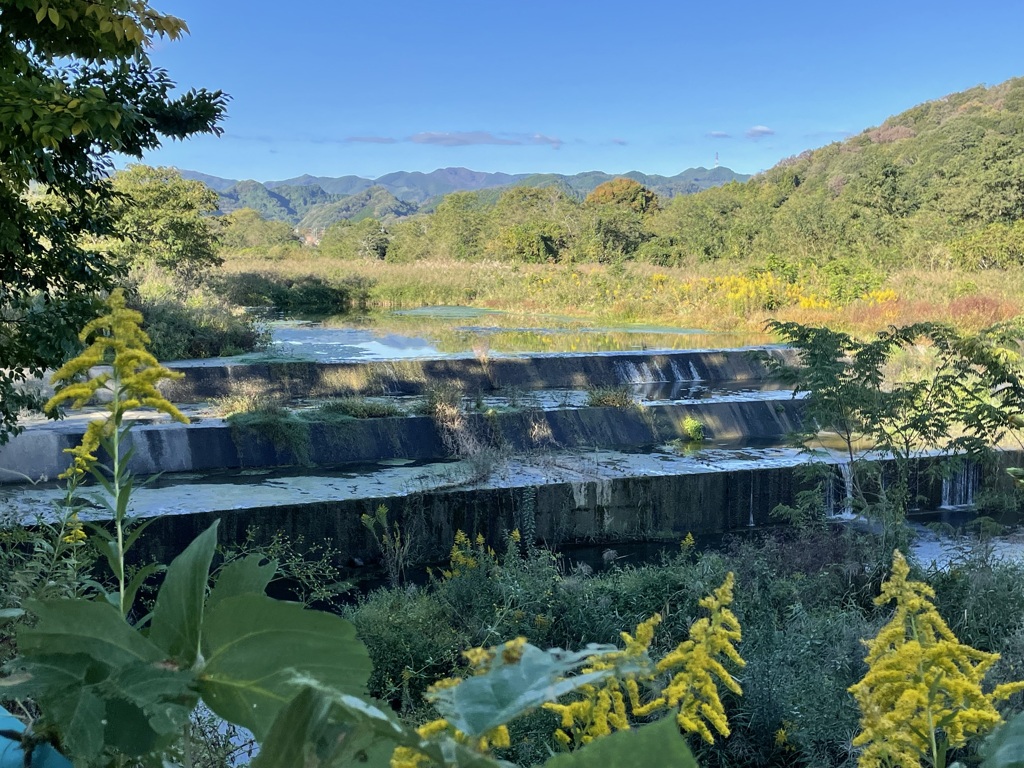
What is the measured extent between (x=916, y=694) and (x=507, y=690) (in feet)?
1.89

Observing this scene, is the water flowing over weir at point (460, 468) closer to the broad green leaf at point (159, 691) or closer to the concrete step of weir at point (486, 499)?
the concrete step of weir at point (486, 499)

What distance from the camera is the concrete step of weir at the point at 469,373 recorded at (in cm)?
1295

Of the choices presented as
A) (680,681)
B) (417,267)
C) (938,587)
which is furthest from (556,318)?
(680,681)

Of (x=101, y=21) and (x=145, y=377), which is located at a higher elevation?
(x=101, y=21)

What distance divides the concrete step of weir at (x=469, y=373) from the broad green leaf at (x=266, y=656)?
38.4 feet

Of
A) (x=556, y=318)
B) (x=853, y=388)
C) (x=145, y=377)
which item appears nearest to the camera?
(x=145, y=377)

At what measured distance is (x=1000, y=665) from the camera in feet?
14.5

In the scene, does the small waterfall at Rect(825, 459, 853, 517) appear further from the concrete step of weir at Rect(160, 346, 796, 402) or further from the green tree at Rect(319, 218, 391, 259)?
the green tree at Rect(319, 218, 391, 259)

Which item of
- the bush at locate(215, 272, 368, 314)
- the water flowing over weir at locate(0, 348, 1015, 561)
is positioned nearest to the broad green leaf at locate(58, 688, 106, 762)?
the water flowing over weir at locate(0, 348, 1015, 561)

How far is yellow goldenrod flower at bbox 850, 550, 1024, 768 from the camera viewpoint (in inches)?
30.6

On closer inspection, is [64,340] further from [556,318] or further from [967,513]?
[556,318]

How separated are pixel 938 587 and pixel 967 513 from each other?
456 centimetres

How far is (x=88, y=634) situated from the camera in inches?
17.3

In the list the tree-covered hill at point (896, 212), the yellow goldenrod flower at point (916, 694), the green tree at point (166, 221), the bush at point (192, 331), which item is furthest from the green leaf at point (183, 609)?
the tree-covered hill at point (896, 212)
